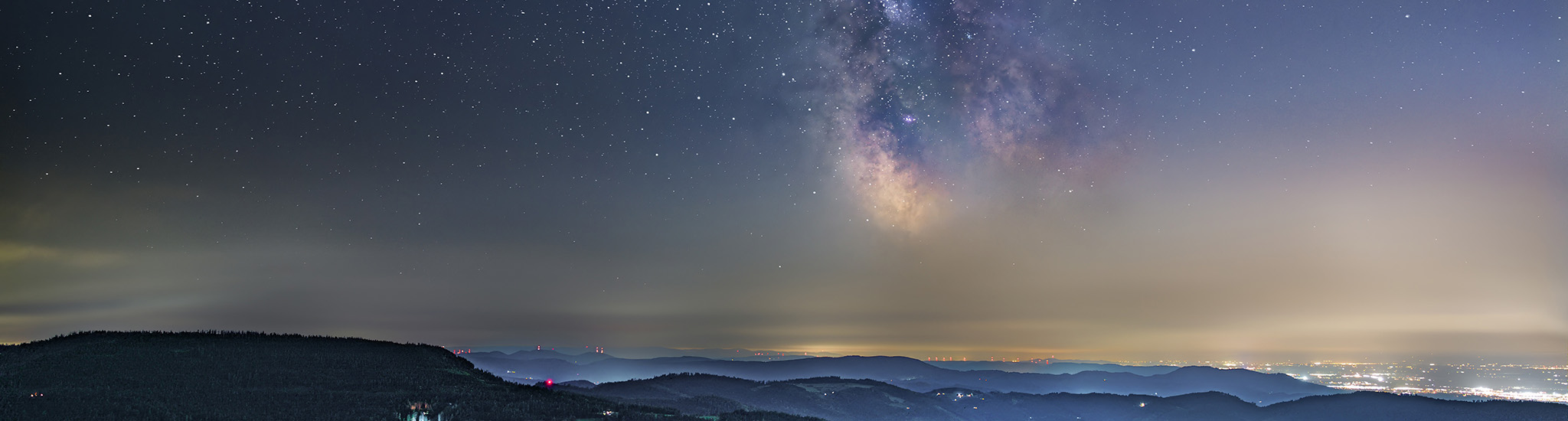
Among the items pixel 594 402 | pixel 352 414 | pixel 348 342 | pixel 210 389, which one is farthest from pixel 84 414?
pixel 594 402

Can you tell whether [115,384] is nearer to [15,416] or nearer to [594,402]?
[15,416]

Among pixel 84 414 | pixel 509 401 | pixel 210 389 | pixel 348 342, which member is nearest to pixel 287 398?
pixel 210 389

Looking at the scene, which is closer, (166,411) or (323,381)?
(166,411)

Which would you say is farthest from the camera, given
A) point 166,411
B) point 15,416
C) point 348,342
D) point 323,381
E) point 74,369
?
point 348,342

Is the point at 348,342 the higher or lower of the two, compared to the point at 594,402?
higher

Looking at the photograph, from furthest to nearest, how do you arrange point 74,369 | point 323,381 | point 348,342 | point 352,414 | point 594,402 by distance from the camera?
point 348,342 < point 594,402 < point 323,381 < point 74,369 < point 352,414

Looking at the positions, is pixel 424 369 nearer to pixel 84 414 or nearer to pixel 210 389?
pixel 210 389
